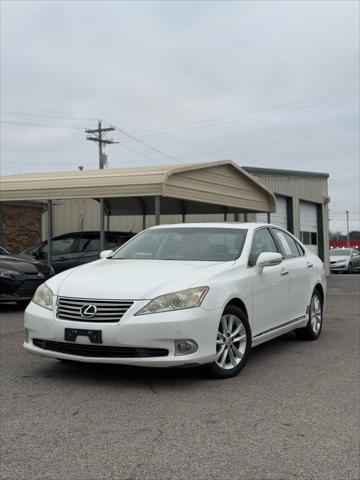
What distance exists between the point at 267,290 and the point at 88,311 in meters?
2.11

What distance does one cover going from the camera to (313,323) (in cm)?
772

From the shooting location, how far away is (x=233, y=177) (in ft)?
53.2

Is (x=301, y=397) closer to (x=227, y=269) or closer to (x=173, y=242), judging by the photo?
(x=227, y=269)

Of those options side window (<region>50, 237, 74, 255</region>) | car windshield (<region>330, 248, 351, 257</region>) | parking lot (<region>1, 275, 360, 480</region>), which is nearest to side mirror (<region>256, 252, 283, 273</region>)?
parking lot (<region>1, 275, 360, 480</region>)

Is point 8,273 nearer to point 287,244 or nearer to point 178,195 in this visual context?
point 178,195

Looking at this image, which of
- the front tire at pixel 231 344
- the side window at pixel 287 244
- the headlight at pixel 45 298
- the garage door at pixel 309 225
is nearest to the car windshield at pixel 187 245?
the front tire at pixel 231 344

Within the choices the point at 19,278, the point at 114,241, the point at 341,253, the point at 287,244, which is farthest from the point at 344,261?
the point at 287,244

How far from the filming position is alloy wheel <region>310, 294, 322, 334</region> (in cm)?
770

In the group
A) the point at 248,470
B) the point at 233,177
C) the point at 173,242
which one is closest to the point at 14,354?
the point at 173,242

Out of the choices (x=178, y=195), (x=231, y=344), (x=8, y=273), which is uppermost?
(x=178, y=195)

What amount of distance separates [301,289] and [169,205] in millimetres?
11260

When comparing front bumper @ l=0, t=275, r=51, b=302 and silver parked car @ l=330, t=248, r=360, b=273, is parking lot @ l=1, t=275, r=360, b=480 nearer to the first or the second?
front bumper @ l=0, t=275, r=51, b=302

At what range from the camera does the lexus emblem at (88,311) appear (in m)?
5.01

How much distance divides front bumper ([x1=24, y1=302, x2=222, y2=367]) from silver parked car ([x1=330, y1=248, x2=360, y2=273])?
28133 mm
